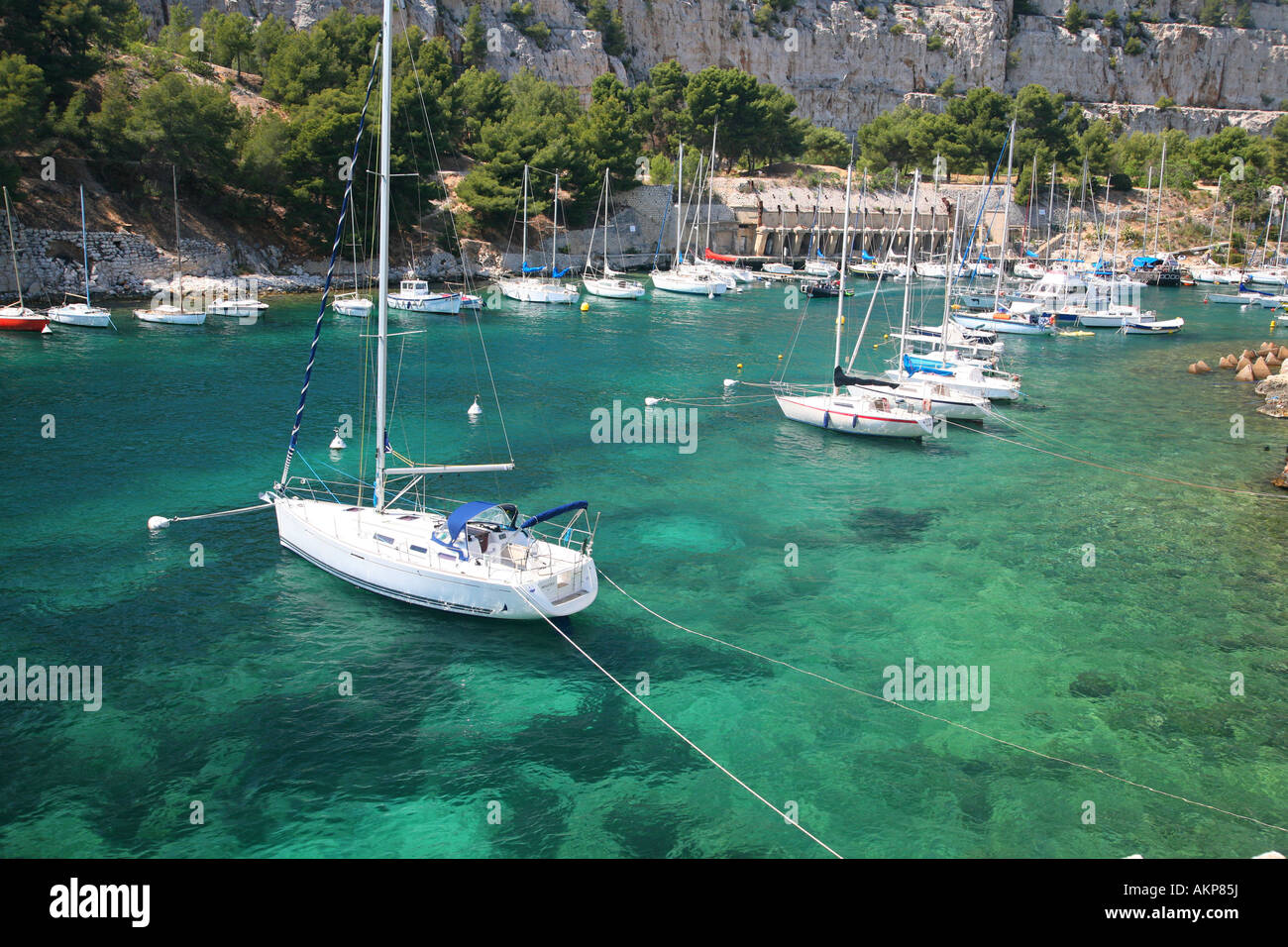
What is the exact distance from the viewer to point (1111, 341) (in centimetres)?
6406

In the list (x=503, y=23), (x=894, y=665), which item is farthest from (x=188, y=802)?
(x=503, y=23)

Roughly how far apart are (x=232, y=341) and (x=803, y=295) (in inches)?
1909

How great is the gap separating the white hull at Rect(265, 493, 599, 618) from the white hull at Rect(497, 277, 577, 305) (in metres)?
48.6

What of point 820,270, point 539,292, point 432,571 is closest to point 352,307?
point 539,292

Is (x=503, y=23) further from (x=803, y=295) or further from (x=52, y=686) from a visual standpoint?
(x=52, y=686)

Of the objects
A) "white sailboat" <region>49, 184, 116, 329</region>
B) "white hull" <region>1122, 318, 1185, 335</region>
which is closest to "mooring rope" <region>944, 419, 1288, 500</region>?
"white hull" <region>1122, 318, 1185, 335</region>

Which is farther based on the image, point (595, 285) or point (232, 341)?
point (595, 285)

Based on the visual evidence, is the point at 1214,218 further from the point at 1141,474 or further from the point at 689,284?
the point at 1141,474

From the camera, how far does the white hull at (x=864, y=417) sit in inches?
1446

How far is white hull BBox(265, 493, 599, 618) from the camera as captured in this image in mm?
20359

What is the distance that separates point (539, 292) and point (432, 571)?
51741 mm

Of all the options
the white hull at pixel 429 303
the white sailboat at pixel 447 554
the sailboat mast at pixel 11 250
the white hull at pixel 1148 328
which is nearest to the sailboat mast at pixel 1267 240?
the white hull at pixel 1148 328

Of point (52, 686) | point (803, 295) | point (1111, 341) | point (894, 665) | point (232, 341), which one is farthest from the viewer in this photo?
point (803, 295)

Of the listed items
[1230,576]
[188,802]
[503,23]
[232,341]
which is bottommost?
[188,802]
